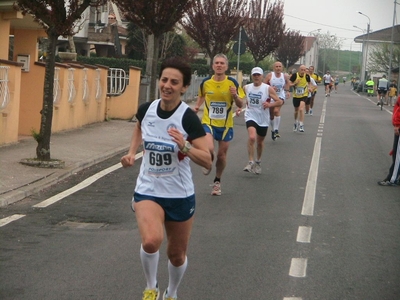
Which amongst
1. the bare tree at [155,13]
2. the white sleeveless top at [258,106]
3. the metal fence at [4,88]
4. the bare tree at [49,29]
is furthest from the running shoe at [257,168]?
the bare tree at [155,13]

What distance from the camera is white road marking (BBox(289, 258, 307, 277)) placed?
23.7 feet

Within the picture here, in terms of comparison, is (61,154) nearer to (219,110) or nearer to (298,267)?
(219,110)

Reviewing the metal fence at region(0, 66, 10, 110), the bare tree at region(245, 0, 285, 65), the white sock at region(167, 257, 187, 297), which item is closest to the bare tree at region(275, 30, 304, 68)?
the bare tree at region(245, 0, 285, 65)

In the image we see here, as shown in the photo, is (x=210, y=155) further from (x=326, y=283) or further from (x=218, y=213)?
(x=218, y=213)

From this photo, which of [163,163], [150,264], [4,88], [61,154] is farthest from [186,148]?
[4,88]

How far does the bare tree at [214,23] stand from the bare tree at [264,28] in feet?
64.9

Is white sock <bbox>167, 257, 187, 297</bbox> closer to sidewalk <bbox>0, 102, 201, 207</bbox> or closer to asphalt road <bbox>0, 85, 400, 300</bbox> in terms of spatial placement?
asphalt road <bbox>0, 85, 400, 300</bbox>

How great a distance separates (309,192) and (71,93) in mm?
10568

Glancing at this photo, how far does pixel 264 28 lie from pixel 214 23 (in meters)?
22.9

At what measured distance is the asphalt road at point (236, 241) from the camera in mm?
6715

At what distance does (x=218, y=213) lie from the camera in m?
10.3

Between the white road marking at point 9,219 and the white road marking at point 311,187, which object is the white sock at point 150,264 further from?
the white road marking at point 311,187

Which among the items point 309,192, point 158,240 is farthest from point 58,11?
A: point 158,240

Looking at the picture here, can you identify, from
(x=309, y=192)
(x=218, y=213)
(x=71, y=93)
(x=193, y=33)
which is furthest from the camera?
(x=193, y=33)
